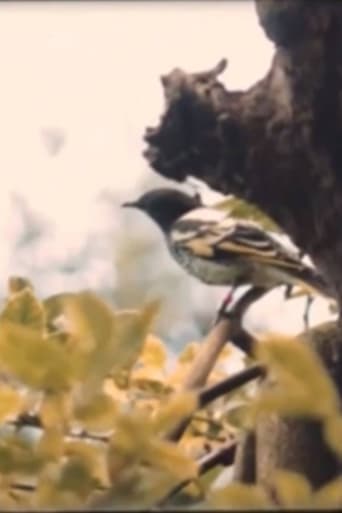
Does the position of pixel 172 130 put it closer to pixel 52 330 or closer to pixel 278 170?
pixel 278 170

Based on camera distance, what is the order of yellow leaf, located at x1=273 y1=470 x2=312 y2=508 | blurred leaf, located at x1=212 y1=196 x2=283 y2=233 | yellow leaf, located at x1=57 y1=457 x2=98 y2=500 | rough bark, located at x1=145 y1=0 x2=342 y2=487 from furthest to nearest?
blurred leaf, located at x1=212 y1=196 x2=283 y2=233
rough bark, located at x1=145 y1=0 x2=342 y2=487
yellow leaf, located at x1=57 y1=457 x2=98 y2=500
yellow leaf, located at x1=273 y1=470 x2=312 y2=508

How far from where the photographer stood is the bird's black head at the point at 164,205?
2.15 metres

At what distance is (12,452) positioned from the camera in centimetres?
67

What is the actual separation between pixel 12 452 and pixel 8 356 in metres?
0.07

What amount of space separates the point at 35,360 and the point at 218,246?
1.53 m

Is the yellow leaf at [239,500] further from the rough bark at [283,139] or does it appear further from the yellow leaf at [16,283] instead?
the yellow leaf at [16,283]

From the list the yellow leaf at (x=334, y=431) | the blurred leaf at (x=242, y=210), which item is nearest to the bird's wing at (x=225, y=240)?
the blurred leaf at (x=242, y=210)

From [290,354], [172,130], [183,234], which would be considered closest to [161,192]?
[183,234]

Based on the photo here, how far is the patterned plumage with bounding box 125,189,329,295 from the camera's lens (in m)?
1.70

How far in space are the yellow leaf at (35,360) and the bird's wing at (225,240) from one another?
991 millimetres

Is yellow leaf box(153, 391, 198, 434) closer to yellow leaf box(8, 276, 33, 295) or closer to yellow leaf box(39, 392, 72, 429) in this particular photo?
yellow leaf box(39, 392, 72, 429)

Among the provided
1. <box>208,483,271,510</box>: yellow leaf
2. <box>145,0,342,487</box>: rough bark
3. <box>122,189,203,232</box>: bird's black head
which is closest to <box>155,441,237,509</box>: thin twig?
<box>145,0,342,487</box>: rough bark

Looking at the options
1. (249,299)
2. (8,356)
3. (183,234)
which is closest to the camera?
(8,356)


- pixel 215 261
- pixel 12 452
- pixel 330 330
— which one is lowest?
pixel 215 261
